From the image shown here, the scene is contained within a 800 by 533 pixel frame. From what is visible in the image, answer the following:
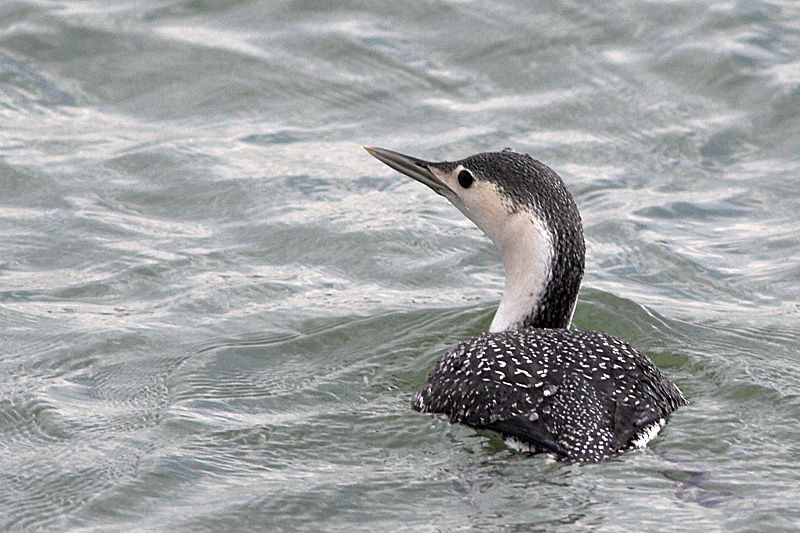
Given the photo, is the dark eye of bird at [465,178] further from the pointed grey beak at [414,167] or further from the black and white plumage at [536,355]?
the pointed grey beak at [414,167]

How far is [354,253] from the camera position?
8.32 meters

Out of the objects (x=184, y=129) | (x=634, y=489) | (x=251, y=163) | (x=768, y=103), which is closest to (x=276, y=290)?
(x=251, y=163)

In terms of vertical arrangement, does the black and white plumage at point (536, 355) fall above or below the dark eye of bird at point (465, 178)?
below

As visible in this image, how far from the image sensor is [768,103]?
408 inches

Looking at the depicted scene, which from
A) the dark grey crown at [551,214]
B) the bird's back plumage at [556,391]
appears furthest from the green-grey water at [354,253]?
the dark grey crown at [551,214]

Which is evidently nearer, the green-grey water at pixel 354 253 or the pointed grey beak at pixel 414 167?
the green-grey water at pixel 354 253

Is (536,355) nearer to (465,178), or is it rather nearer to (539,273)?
(539,273)

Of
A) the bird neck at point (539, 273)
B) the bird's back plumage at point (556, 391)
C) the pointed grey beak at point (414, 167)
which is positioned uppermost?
the pointed grey beak at point (414, 167)

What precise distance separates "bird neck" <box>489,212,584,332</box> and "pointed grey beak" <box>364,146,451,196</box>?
0.48 meters

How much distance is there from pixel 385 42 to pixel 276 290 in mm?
3945

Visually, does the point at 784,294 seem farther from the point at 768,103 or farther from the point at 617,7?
the point at 617,7

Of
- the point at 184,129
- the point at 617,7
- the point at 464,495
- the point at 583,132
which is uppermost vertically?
the point at 617,7

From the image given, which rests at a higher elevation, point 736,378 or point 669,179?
point 669,179

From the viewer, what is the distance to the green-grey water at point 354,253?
536 centimetres
